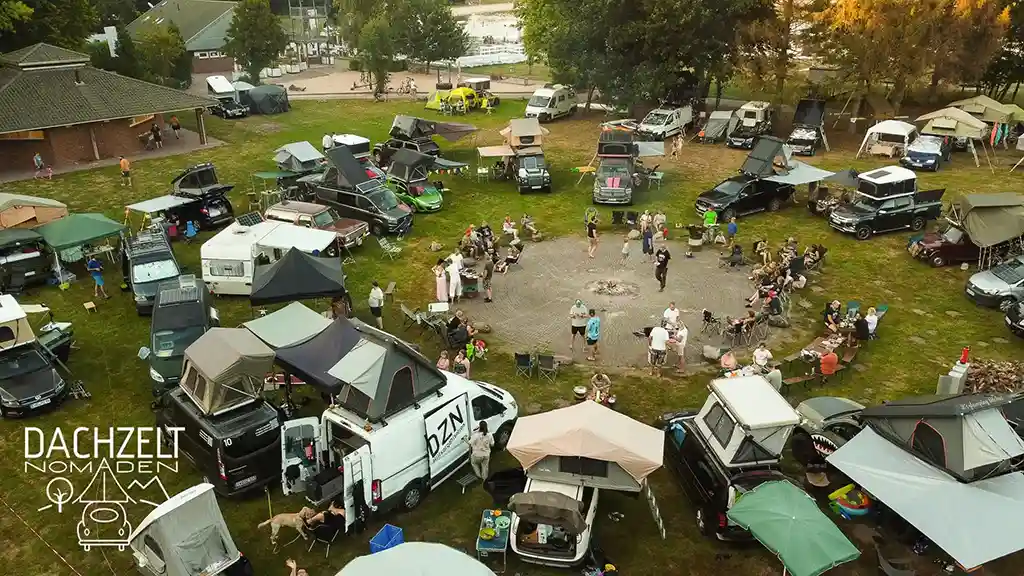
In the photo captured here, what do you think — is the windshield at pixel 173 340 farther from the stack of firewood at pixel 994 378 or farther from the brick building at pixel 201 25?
the brick building at pixel 201 25

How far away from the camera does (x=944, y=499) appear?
37.1 feet

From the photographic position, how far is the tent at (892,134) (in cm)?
3466

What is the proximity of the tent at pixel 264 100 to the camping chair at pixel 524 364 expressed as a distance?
35.1 m

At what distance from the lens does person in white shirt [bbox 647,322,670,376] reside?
16.9m

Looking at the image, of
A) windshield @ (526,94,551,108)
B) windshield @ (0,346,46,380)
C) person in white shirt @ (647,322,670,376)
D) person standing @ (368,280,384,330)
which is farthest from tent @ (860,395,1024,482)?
windshield @ (526,94,551,108)

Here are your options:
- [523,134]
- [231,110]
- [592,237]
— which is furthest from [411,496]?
[231,110]

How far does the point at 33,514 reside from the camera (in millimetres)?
12961

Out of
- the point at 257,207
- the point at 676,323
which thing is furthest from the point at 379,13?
the point at 676,323

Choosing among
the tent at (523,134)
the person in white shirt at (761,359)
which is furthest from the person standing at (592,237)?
the tent at (523,134)

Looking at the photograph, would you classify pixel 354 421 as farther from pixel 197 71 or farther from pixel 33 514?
pixel 197 71

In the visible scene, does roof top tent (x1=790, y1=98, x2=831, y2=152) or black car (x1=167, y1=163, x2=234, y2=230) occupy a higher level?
roof top tent (x1=790, y1=98, x2=831, y2=152)

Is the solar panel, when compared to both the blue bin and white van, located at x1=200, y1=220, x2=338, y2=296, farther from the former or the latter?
the blue bin

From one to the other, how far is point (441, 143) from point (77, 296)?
70.6 feet

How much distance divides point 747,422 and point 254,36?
2007 inches
